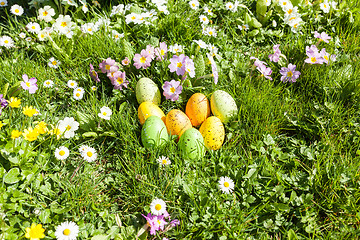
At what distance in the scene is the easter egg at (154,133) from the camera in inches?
81.5

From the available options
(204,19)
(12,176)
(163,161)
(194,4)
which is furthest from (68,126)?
(194,4)

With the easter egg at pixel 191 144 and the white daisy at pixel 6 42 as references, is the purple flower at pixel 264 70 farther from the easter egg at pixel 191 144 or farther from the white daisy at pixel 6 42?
the white daisy at pixel 6 42

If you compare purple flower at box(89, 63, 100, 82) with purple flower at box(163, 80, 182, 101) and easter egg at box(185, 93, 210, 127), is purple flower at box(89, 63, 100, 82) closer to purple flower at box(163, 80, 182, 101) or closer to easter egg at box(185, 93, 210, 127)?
purple flower at box(163, 80, 182, 101)

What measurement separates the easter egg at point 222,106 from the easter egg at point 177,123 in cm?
24

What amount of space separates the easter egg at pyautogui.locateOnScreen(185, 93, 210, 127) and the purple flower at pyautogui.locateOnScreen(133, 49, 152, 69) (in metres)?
0.50

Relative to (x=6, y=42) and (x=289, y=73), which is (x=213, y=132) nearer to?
(x=289, y=73)

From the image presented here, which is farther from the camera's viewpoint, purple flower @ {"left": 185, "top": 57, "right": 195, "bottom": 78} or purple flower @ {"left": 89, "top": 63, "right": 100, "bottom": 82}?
purple flower @ {"left": 89, "top": 63, "right": 100, "bottom": 82}

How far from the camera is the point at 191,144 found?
2023 mm

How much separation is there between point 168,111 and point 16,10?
181 centimetres

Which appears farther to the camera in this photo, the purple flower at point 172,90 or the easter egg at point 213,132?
the purple flower at point 172,90

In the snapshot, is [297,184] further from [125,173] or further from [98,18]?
[98,18]

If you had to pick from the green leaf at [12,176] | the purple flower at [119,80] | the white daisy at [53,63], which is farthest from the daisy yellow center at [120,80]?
the green leaf at [12,176]

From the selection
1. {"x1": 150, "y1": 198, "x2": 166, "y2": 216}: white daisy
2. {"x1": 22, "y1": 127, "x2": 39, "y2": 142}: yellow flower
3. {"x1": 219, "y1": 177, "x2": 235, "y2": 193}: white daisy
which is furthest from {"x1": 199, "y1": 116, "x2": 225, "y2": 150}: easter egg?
{"x1": 22, "y1": 127, "x2": 39, "y2": 142}: yellow flower

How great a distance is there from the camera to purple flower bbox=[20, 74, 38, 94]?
229 centimetres
